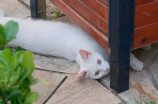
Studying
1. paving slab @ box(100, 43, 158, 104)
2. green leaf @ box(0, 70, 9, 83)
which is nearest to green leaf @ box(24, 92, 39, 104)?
green leaf @ box(0, 70, 9, 83)

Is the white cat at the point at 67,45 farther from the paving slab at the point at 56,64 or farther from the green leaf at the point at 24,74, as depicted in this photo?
the green leaf at the point at 24,74

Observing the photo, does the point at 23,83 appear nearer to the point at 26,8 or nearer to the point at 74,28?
the point at 74,28

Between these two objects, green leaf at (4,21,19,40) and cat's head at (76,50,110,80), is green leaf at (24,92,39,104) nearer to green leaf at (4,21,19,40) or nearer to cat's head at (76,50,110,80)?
green leaf at (4,21,19,40)

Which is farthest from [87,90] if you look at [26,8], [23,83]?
[26,8]

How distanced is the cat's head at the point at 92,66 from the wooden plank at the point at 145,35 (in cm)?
34

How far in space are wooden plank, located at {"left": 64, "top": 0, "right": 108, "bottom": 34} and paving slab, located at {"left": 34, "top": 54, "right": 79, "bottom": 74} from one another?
43 centimetres

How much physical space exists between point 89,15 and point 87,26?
3.7 inches

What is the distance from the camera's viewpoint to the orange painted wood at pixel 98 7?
169 centimetres

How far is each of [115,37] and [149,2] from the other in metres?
0.29

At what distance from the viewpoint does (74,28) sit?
233 centimetres

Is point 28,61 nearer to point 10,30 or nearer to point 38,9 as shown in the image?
point 10,30

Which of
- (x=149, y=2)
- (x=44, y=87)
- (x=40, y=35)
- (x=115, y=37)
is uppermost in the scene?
(x=149, y=2)

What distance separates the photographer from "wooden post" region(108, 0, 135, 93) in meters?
1.54

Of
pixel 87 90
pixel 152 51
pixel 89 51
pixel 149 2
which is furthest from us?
pixel 152 51
